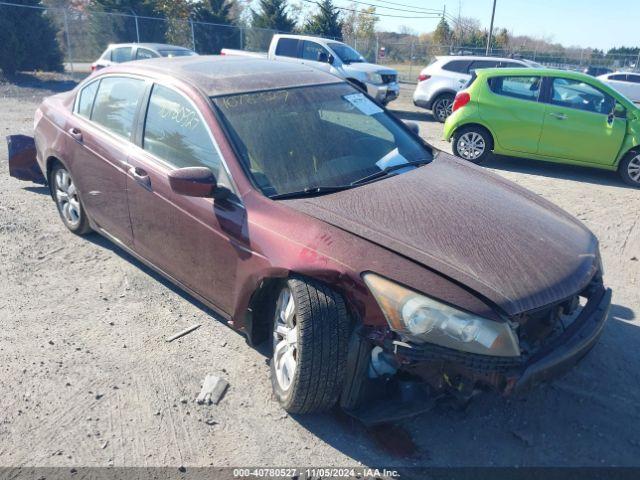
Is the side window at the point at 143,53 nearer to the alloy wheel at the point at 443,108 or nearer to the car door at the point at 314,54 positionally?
the car door at the point at 314,54

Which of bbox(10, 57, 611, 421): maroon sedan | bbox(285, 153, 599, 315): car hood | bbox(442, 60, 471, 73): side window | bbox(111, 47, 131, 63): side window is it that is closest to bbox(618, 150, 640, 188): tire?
bbox(10, 57, 611, 421): maroon sedan

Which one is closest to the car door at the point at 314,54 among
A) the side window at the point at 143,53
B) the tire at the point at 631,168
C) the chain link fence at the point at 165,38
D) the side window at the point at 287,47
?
the side window at the point at 287,47

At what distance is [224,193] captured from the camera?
309cm

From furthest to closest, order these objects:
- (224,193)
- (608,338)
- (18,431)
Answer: (608,338), (224,193), (18,431)

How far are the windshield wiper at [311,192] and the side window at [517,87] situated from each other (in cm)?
627

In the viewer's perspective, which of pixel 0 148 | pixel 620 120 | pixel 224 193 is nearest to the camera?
pixel 224 193

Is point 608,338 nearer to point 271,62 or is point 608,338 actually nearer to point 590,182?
point 271,62

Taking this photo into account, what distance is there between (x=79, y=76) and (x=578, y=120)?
66.6 feet

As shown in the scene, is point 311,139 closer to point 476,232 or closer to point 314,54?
point 476,232

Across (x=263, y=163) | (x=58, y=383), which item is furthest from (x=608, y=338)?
(x=58, y=383)

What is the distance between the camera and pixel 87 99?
4.64m

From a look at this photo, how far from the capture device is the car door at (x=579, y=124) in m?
7.76

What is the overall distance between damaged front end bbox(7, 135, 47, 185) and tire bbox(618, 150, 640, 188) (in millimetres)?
7940

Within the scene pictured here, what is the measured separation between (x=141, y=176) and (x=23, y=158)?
3408 millimetres
